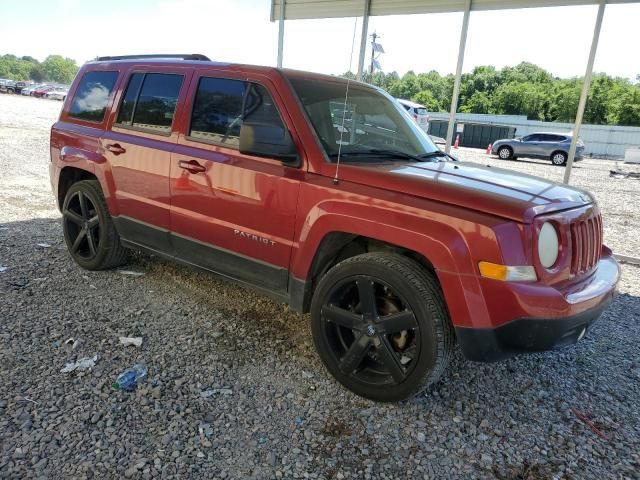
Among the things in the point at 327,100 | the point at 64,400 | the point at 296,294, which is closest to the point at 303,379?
the point at 296,294

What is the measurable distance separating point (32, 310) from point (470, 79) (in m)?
74.2

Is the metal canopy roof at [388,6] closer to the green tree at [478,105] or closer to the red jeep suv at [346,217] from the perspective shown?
the red jeep suv at [346,217]

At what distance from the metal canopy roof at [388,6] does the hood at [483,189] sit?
4.30 meters

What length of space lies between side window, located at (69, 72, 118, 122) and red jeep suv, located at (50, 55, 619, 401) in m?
0.03

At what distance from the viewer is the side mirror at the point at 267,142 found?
303cm

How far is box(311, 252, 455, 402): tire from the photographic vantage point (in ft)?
8.82

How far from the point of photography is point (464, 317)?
2.55m

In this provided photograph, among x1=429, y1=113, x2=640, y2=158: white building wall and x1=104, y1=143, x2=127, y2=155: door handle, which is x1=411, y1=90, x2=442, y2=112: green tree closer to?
x1=429, y1=113, x2=640, y2=158: white building wall

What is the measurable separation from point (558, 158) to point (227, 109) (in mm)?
24821

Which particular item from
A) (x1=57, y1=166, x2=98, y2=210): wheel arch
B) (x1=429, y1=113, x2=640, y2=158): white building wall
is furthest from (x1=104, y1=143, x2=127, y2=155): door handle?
(x1=429, y1=113, x2=640, y2=158): white building wall

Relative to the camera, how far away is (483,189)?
273 centimetres

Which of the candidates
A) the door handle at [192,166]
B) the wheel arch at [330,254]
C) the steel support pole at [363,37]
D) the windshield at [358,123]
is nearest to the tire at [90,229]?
the door handle at [192,166]

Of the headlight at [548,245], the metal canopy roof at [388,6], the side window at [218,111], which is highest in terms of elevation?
the metal canopy roof at [388,6]

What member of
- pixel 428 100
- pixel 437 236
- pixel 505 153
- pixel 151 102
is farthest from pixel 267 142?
pixel 428 100
